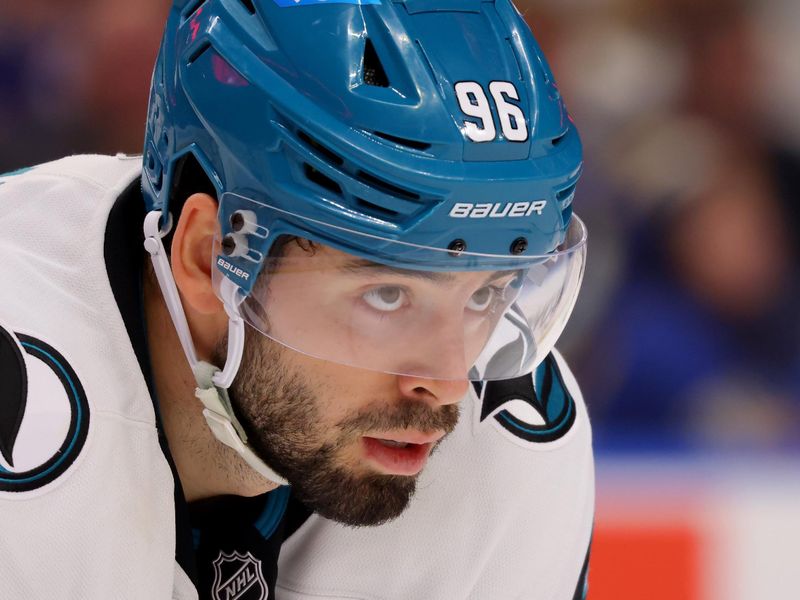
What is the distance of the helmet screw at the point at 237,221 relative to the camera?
1531mm

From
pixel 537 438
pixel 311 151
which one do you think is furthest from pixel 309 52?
pixel 537 438

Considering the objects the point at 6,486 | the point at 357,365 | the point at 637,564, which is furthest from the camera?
the point at 637,564

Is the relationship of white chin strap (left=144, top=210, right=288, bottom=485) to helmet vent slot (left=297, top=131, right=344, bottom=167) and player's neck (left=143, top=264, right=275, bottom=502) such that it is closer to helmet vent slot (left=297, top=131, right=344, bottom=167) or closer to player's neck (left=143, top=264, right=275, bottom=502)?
player's neck (left=143, top=264, right=275, bottom=502)

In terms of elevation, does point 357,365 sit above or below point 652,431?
above

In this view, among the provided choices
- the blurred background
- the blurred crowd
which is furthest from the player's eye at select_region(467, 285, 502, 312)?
the blurred crowd

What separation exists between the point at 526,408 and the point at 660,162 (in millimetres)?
1598

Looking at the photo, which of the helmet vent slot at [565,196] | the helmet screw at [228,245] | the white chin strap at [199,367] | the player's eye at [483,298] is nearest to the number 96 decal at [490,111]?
the helmet vent slot at [565,196]

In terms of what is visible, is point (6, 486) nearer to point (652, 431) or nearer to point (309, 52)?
point (309, 52)

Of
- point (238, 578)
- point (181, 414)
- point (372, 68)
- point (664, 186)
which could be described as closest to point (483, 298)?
point (372, 68)

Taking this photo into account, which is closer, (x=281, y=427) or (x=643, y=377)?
(x=281, y=427)

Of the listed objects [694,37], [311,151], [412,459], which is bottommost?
[694,37]

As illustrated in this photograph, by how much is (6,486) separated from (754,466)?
2175 mm

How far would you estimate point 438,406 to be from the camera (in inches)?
64.2

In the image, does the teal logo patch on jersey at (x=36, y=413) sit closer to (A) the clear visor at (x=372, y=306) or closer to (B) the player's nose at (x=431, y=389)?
(A) the clear visor at (x=372, y=306)
